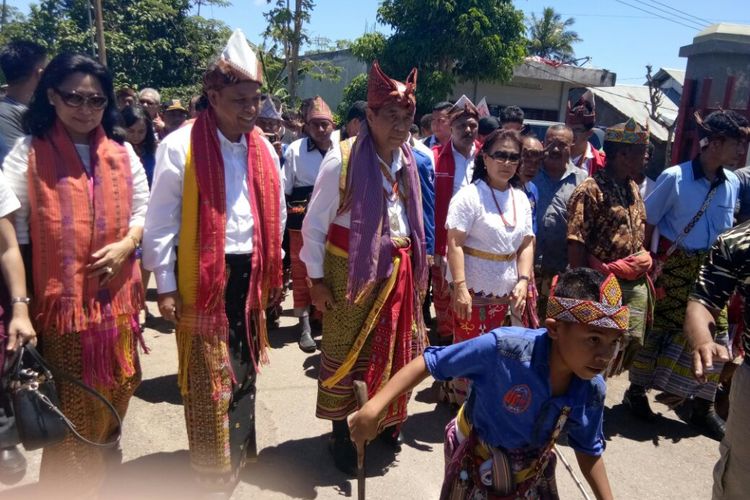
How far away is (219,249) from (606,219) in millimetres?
2340

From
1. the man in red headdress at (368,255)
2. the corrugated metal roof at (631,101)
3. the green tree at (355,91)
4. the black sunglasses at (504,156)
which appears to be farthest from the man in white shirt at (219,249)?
the corrugated metal roof at (631,101)

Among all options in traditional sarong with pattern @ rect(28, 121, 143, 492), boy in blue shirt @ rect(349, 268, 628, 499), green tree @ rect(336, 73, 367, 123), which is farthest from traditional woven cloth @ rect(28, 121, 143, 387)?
green tree @ rect(336, 73, 367, 123)

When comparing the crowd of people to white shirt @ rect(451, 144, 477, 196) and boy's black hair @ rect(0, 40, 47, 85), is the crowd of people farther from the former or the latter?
white shirt @ rect(451, 144, 477, 196)

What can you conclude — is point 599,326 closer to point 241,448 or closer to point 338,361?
point 338,361

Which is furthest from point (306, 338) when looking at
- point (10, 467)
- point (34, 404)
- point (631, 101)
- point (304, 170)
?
point (631, 101)

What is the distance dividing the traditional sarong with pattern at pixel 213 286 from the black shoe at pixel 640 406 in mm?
2785

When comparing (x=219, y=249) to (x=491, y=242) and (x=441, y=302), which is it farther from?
(x=441, y=302)

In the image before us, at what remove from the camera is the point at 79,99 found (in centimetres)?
239

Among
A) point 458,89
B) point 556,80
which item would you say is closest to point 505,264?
point 458,89

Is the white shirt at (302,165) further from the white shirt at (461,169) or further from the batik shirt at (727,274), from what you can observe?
the batik shirt at (727,274)

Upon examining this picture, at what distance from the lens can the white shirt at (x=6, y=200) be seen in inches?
87.1

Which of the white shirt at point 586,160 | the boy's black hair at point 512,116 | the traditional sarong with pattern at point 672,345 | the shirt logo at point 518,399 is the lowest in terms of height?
the traditional sarong with pattern at point 672,345

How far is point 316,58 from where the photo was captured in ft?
89.9

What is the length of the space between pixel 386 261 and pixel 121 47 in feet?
74.2
